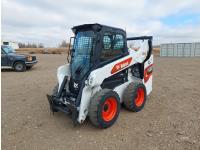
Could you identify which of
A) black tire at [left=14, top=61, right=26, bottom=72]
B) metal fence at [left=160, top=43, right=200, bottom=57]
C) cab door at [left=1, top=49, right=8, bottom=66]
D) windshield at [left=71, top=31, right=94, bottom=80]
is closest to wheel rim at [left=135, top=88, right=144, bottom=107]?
windshield at [left=71, top=31, right=94, bottom=80]

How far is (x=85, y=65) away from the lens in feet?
12.8

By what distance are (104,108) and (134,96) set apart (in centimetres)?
94

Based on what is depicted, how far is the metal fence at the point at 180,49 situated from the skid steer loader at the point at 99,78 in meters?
26.7

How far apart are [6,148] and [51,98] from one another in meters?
1.29

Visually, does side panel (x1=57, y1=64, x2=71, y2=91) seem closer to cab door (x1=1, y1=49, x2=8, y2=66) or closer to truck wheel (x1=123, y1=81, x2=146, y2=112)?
truck wheel (x1=123, y1=81, x2=146, y2=112)

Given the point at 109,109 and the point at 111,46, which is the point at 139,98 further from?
the point at 111,46

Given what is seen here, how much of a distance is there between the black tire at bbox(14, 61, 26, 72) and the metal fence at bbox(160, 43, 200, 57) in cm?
2446

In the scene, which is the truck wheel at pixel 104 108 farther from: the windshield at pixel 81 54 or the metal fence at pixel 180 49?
the metal fence at pixel 180 49

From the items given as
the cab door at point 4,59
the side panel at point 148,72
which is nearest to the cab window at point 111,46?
the side panel at point 148,72

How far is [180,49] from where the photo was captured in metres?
28.7

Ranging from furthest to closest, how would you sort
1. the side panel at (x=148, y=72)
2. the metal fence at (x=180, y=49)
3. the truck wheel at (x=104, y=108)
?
1. the metal fence at (x=180, y=49)
2. the side panel at (x=148, y=72)
3. the truck wheel at (x=104, y=108)

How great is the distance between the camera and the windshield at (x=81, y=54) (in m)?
3.88

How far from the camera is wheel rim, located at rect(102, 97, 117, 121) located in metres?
3.69

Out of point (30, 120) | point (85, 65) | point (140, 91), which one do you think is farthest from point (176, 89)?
point (30, 120)
